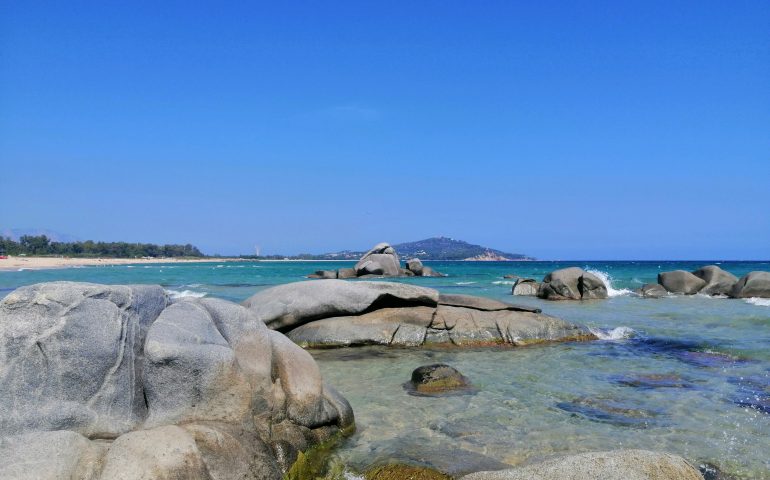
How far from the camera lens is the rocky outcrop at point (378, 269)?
52875 millimetres

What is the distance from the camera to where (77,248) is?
Result: 133 metres

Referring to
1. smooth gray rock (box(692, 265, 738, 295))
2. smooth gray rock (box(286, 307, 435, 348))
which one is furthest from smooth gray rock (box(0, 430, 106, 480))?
smooth gray rock (box(692, 265, 738, 295))

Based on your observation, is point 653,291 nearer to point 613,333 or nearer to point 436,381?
point 613,333

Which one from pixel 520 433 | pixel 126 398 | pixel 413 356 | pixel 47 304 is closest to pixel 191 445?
pixel 126 398

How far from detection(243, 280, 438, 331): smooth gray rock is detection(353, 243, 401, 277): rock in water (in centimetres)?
3760

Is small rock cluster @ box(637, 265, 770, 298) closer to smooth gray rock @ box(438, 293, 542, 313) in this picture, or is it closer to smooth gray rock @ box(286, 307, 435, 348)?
smooth gray rock @ box(438, 293, 542, 313)

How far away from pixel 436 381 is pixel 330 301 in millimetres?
5691

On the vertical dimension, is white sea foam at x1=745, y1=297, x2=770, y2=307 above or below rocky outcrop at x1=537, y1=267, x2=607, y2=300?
below

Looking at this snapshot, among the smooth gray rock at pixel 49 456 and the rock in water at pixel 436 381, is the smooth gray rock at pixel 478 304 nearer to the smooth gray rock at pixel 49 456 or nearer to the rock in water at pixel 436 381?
the rock in water at pixel 436 381

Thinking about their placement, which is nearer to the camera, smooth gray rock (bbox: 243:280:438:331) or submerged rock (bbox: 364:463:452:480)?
submerged rock (bbox: 364:463:452:480)

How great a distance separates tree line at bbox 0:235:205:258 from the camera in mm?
121062

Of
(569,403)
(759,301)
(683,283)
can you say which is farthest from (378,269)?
(569,403)

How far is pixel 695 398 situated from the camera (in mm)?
8992

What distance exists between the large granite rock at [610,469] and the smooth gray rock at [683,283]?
31.4m
